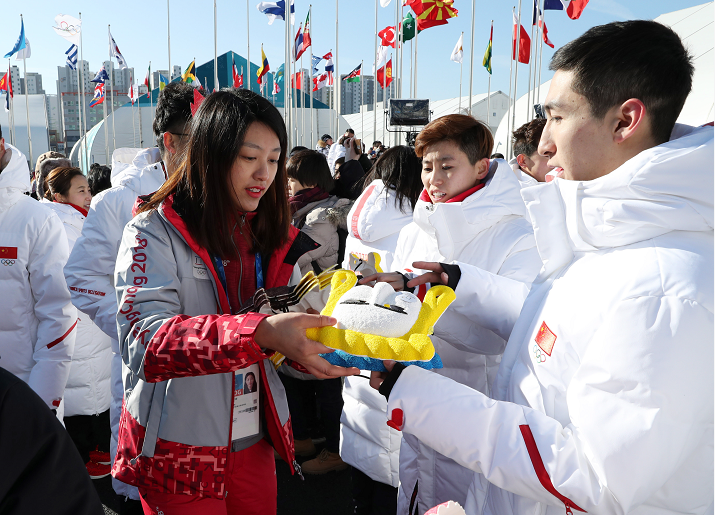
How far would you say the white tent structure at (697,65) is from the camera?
1477cm

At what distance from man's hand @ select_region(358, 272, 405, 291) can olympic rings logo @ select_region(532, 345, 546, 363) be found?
1.68 feet

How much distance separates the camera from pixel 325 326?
4.04 ft

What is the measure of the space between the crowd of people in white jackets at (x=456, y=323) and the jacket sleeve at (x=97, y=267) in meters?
0.01

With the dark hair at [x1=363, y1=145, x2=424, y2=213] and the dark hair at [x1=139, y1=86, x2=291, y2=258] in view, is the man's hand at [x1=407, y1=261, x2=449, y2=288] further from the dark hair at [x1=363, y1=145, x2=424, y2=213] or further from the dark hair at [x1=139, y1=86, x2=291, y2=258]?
the dark hair at [x1=363, y1=145, x2=424, y2=213]

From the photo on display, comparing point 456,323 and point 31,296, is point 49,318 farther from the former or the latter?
point 456,323

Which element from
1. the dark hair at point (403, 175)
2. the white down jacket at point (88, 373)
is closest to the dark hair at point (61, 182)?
the white down jacket at point (88, 373)

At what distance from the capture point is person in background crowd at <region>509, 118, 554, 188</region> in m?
3.52

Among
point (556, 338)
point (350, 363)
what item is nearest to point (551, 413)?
point (556, 338)

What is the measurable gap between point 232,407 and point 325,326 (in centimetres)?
52

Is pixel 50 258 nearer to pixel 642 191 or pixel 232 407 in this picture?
pixel 232 407

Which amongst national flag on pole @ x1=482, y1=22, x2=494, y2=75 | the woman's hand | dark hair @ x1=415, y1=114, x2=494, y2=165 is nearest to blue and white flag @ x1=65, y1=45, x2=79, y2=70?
national flag on pole @ x1=482, y1=22, x2=494, y2=75

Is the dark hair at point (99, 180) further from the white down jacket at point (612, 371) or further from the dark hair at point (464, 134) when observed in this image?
the white down jacket at point (612, 371)

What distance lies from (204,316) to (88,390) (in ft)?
8.93

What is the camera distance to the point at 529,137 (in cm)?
355
